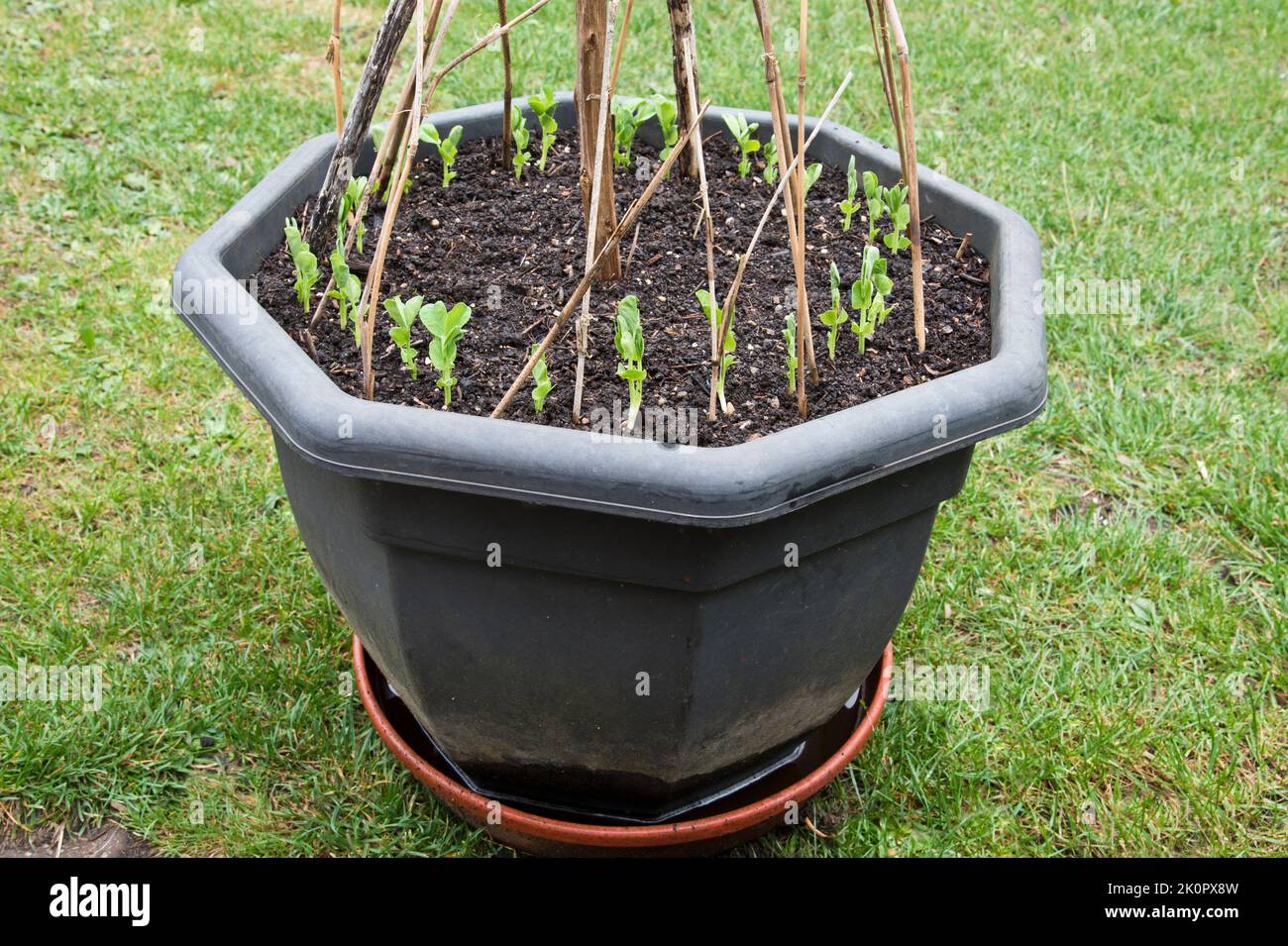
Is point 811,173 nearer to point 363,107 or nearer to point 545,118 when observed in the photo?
point 545,118

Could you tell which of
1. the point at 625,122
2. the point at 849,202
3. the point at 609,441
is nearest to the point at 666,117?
the point at 625,122

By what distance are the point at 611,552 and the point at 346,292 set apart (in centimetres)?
56

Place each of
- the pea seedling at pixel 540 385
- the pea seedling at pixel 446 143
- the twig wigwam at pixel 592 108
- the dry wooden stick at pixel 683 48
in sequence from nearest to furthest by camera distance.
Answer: the pea seedling at pixel 540 385, the twig wigwam at pixel 592 108, the dry wooden stick at pixel 683 48, the pea seedling at pixel 446 143

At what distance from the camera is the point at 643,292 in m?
1.75

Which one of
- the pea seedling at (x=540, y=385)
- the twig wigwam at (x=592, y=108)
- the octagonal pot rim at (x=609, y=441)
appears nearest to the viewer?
the octagonal pot rim at (x=609, y=441)

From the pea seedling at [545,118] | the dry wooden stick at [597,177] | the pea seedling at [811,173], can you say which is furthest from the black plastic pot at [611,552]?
the pea seedling at [545,118]

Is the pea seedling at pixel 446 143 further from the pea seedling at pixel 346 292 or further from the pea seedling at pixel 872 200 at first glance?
the pea seedling at pixel 872 200

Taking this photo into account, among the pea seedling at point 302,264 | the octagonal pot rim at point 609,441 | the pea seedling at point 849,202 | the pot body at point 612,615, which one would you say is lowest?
the pot body at point 612,615

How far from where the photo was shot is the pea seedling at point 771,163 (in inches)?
77.6

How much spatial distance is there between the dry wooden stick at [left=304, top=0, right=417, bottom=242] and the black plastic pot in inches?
A: 4.4

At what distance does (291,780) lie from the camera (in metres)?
1.92

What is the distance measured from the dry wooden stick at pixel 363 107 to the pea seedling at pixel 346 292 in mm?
123

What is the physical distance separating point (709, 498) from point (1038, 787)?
107 cm

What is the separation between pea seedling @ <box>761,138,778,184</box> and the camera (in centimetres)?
197
